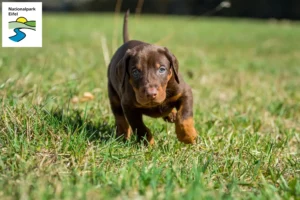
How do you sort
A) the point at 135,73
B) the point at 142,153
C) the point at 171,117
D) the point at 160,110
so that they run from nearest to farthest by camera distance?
the point at 142,153 → the point at 135,73 → the point at 160,110 → the point at 171,117

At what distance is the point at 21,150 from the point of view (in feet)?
9.17

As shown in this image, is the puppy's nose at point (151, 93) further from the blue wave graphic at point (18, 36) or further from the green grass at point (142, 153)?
the blue wave graphic at point (18, 36)

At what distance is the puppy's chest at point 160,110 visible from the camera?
3.62 metres

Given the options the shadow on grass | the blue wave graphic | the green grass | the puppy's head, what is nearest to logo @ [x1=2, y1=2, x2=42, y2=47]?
the blue wave graphic

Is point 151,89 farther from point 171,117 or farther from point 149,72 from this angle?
point 171,117

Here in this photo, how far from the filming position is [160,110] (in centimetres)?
364

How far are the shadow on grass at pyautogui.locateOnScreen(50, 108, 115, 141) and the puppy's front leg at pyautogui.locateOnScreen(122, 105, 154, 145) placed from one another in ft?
0.56

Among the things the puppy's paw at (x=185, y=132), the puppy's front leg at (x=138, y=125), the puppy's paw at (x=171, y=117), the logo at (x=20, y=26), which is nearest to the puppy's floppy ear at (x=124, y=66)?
the puppy's front leg at (x=138, y=125)

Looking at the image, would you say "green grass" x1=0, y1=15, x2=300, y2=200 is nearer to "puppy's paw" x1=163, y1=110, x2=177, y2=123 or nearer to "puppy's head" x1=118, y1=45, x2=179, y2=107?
"puppy's paw" x1=163, y1=110, x2=177, y2=123

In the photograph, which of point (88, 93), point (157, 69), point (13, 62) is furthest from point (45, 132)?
point (13, 62)

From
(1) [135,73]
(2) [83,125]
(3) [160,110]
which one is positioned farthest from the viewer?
(3) [160,110]

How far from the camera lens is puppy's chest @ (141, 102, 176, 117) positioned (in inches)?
143

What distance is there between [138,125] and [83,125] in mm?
443

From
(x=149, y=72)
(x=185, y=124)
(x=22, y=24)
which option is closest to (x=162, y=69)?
(x=149, y=72)
